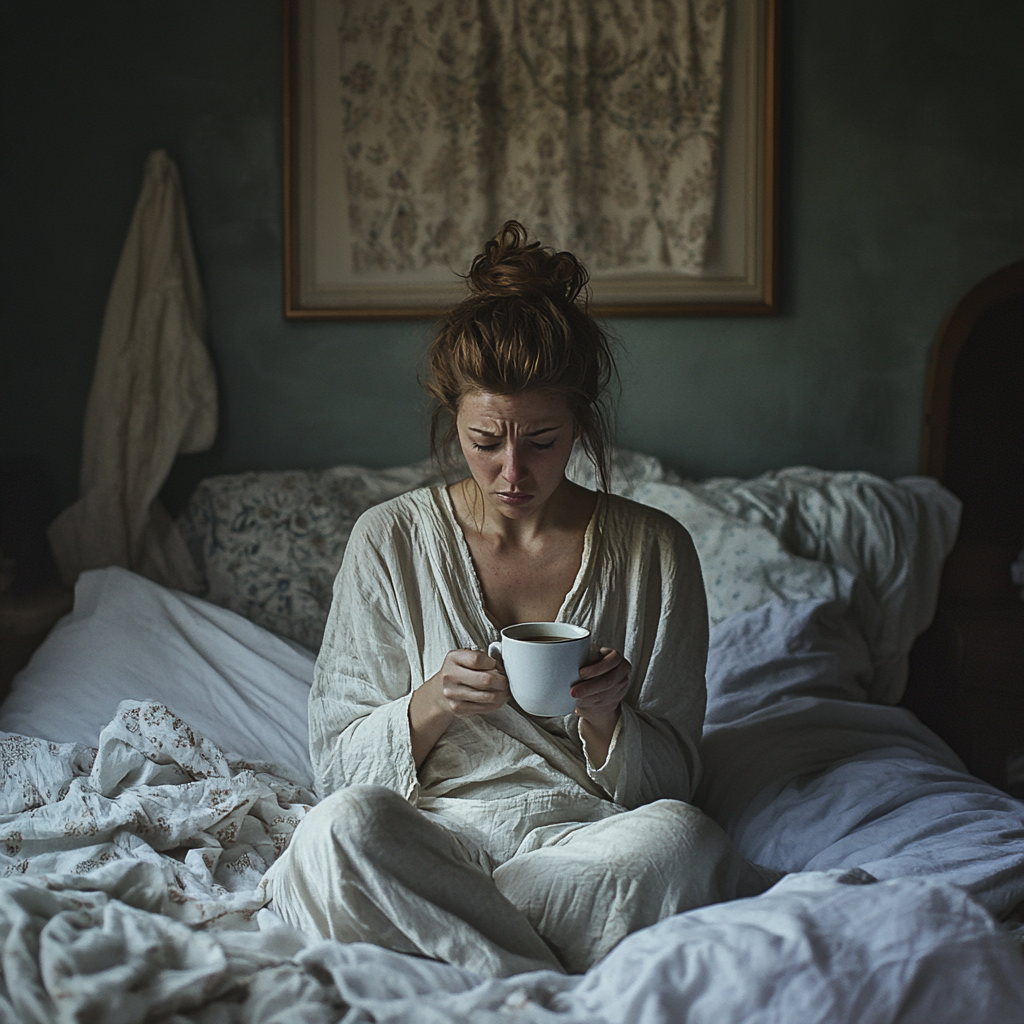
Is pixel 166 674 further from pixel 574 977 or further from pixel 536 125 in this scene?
pixel 536 125

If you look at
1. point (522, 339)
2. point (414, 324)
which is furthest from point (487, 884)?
point (414, 324)

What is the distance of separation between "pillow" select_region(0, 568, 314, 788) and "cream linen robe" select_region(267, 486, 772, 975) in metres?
0.46

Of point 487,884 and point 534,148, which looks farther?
point 534,148

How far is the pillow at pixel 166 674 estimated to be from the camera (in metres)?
1.82

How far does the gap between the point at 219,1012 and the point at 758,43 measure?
2463 millimetres

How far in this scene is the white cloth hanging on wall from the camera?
250 centimetres

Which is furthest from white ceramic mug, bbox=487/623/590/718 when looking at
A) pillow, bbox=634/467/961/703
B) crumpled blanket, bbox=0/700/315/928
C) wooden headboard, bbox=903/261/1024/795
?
wooden headboard, bbox=903/261/1024/795

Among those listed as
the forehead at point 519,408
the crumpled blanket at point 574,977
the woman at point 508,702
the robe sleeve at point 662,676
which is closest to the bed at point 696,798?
the crumpled blanket at point 574,977

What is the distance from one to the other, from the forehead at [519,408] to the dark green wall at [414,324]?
4.08ft

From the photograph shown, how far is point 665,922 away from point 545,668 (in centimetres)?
29

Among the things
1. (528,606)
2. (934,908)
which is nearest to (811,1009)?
(934,908)

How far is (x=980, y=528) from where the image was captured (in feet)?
8.96

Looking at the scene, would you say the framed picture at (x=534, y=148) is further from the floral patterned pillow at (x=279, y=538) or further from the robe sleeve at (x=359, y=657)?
the robe sleeve at (x=359, y=657)

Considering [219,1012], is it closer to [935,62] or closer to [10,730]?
[10,730]
